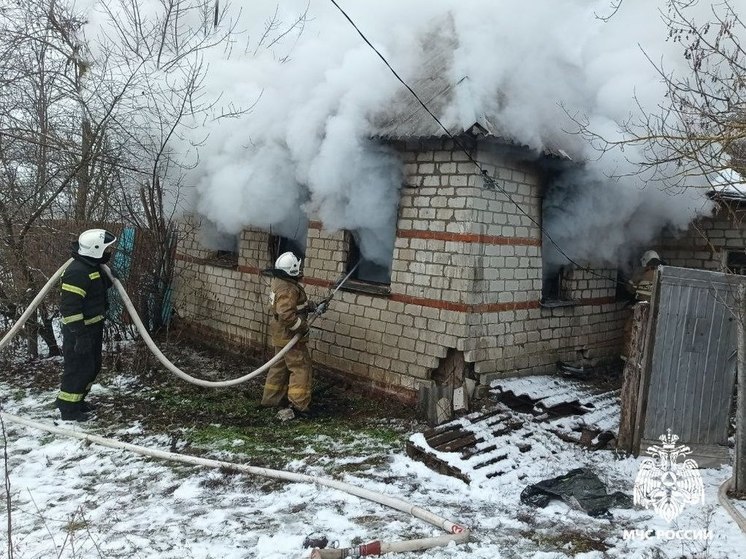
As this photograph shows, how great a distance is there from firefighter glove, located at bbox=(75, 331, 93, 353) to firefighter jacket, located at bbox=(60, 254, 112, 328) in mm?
146

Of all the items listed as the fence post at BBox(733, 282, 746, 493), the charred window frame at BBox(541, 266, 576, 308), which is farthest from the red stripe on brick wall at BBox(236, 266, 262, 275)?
the fence post at BBox(733, 282, 746, 493)

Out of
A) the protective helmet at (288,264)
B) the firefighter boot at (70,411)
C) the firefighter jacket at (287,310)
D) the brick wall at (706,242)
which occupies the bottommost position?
the firefighter boot at (70,411)

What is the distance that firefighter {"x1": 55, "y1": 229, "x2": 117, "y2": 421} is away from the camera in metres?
6.68

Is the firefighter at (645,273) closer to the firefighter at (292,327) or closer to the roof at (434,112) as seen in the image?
the roof at (434,112)

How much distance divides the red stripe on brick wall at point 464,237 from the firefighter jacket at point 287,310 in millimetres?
1553

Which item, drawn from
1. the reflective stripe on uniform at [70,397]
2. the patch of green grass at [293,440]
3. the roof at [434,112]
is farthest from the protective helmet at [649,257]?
the reflective stripe on uniform at [70,397]

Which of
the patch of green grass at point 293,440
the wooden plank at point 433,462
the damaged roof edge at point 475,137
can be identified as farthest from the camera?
the damaged roof edge at point 475,137

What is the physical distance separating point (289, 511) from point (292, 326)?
268 centimetres

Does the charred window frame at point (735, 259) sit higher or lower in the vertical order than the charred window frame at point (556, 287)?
higher

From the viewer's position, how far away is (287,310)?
22.9ft

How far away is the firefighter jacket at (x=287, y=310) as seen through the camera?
697 cm

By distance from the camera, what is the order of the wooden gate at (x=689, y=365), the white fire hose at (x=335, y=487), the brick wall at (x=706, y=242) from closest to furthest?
the white fire hose at (x=335, y=487) < the wooden gate at (x=689, y=365) < the brick wall at (x=706, y=242)

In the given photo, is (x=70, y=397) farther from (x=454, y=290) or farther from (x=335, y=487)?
Result: (x=454, y=290)

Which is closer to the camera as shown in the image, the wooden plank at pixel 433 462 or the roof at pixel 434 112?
the wooden plank at pixel 433 462
